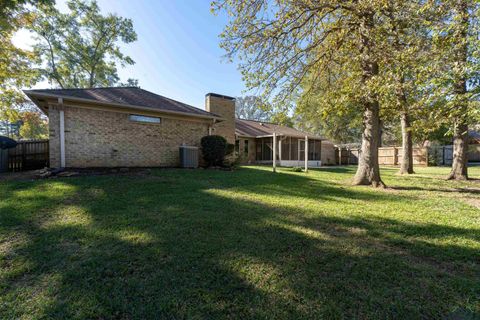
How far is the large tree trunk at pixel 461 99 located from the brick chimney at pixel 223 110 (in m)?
12.2

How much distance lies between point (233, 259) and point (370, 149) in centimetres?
675

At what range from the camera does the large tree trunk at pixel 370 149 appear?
7465 mm

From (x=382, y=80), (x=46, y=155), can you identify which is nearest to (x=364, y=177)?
(x=382, y=80)

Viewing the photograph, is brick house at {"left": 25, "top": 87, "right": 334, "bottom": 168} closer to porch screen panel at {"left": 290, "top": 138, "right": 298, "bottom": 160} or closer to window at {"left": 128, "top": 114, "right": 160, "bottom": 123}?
window at {"left": 128, "top": 114, "right": 160, "bottom": 123}

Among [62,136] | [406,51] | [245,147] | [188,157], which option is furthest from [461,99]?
[245,147]

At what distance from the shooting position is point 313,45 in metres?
7.64

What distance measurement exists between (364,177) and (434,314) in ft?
21.6

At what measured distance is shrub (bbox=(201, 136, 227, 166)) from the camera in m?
11.0

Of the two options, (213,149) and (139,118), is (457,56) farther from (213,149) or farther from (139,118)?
(139,118)

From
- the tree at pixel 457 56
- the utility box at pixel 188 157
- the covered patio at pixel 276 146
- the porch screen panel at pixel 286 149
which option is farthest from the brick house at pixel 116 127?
the tree at pixel 457 56

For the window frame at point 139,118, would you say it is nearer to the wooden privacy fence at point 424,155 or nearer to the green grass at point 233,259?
the green grass at point 233,259

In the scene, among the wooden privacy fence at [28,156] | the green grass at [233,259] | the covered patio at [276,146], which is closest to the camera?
the green grass at [233,259]

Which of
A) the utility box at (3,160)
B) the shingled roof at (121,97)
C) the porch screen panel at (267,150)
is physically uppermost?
the shingled roof at (121,97)

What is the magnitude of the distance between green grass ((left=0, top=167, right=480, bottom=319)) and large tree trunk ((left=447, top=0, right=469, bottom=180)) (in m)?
2.44
